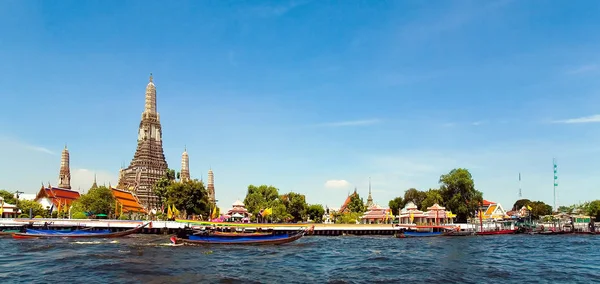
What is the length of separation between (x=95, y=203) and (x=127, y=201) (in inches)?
617

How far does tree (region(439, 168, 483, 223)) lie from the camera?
8381cm

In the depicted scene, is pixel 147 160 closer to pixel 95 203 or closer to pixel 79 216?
pixel 95 203

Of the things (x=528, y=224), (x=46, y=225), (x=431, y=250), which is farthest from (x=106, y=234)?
(x=528, y=224)

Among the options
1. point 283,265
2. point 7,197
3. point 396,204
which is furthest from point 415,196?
point 7,197

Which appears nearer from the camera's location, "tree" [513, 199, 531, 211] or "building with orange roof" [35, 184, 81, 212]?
"building with orange roof" [35, 184, 81, 212]

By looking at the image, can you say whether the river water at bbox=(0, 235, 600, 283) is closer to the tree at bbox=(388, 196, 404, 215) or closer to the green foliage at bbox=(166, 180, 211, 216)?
the green foliage at bbox=(166, 180, 211, 216)

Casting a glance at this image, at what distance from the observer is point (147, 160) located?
350 ft

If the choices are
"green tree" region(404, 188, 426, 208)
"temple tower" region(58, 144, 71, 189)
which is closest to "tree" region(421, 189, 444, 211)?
"green tree" region(404, 188, 426, 208)

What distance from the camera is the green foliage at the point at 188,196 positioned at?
76.0 m

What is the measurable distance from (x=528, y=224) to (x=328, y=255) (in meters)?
56.0

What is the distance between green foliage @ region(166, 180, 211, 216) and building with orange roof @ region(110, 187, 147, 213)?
12773mm

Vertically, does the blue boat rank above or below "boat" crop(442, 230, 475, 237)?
above

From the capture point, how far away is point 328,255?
1452 inches

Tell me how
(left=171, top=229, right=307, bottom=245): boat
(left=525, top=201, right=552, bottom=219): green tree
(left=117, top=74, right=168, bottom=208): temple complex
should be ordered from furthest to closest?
(left=525, top=201, right=552, bottom=219): green tree → (left=117, top=74, right=168, bottom=208): temple complex → (left=171, top=229, right=307, bottom=245): boat
